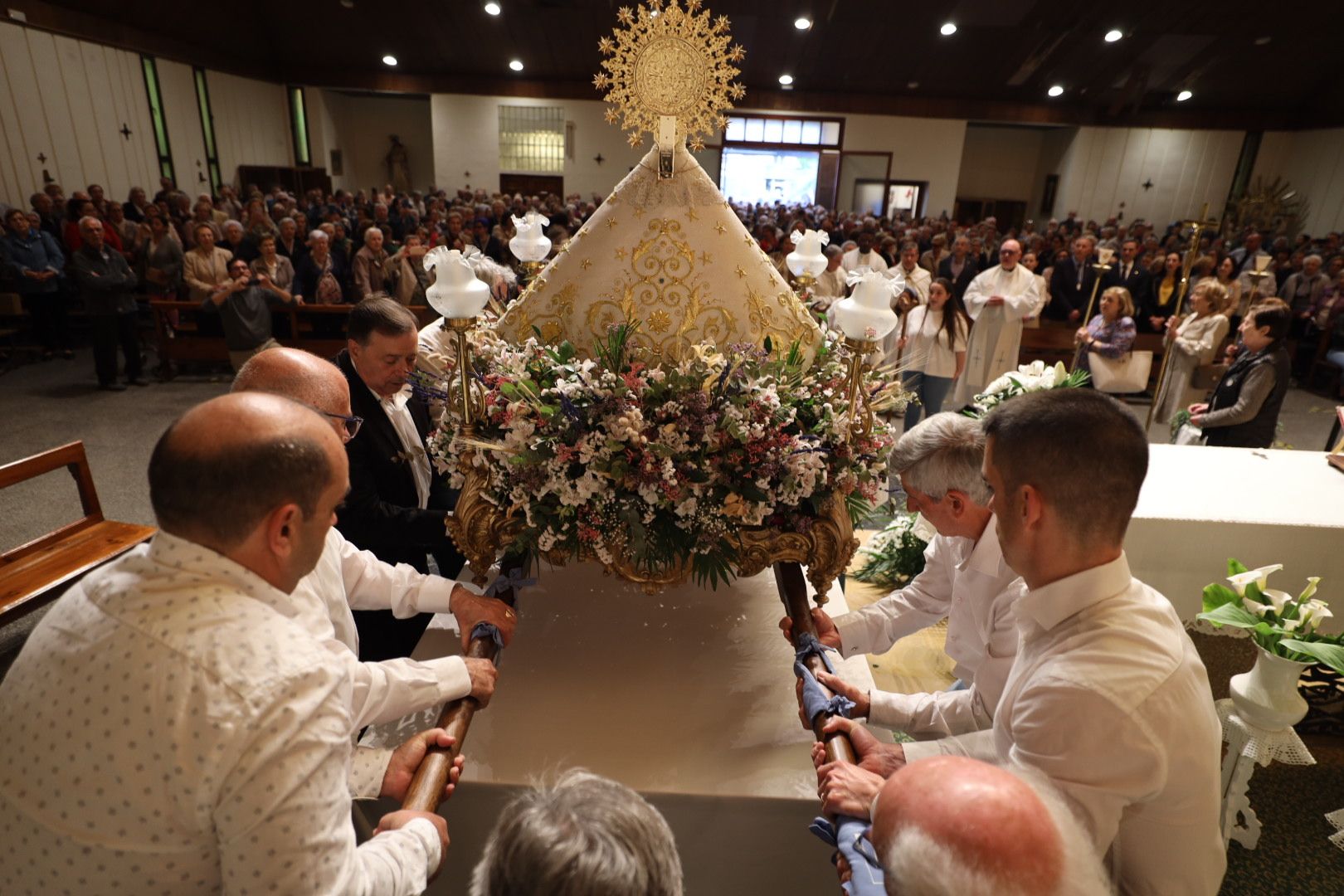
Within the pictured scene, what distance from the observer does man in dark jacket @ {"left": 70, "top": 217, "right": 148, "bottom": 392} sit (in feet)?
23.7

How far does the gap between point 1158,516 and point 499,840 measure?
345 cm

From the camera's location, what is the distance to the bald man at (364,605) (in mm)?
1747

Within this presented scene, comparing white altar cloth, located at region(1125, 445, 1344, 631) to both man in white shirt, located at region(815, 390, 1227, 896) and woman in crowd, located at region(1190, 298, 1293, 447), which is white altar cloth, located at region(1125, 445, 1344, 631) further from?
man in white shirt, located at region(815, 390, 1227, 896)

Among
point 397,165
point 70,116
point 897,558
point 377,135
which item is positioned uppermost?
point 377,135

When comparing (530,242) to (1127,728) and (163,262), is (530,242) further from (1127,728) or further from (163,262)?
(163,262)

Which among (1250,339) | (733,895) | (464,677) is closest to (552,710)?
(464,677)

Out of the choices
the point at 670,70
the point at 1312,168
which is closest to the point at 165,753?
the point at 670,70

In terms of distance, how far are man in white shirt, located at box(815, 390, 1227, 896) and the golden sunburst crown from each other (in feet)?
5.75

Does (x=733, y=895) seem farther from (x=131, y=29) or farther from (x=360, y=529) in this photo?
(x=131, y=29)

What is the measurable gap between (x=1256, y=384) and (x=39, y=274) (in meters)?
11.2

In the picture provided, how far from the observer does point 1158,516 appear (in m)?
3.39

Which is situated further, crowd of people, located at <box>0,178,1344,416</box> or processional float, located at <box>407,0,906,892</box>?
crowd of people, located at <box>0,178,1344,416</box>

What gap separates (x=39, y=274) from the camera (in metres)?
7.98

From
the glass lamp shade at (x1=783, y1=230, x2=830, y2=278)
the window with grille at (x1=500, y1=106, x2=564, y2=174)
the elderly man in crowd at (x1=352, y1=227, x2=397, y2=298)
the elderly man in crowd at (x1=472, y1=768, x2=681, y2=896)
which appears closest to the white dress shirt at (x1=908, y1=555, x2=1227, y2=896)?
the elderly man in crowd at (x1=472, y1=768, x2=681, y2=896)
